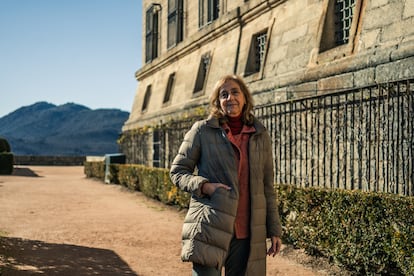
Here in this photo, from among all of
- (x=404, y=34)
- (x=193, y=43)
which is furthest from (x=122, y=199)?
(x=404, y=34)

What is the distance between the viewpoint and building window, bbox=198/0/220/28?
16.6 meters

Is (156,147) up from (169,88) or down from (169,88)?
down

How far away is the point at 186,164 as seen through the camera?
3.18 metres

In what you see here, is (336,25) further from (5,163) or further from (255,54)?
(5,163)

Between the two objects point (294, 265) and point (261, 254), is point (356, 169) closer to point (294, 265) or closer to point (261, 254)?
point (294, 265)

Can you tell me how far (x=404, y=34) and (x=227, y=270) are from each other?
17.8ft

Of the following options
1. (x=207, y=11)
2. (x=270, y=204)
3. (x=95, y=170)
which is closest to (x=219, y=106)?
(x=270, y=204)

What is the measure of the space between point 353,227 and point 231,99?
334 centimetres

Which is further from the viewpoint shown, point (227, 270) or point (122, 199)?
point (122, 199)

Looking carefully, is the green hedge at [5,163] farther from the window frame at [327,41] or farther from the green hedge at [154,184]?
the window frame at [327,41]

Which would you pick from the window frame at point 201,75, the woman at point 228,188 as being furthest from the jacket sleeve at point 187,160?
the window frame at point 201,75

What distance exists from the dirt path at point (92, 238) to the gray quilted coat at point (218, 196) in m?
3.28

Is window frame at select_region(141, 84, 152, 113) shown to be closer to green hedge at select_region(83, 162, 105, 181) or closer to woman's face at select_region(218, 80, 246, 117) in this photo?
green hedge at select_region(83, 162, 105, 181)

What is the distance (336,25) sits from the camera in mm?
9531
